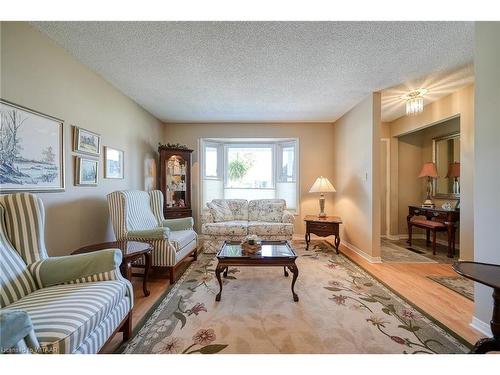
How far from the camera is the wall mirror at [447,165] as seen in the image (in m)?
3.89

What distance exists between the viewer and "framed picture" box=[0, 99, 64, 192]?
5.45 feet

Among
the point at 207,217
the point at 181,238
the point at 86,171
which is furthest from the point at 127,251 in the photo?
the point at 207,217

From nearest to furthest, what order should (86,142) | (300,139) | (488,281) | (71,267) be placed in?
(488,281), (71,267), (86,142), (300,139)

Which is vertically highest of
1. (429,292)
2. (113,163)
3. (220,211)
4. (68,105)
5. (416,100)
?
(416,100)

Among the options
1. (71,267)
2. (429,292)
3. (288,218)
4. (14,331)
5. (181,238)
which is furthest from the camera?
(288,218)

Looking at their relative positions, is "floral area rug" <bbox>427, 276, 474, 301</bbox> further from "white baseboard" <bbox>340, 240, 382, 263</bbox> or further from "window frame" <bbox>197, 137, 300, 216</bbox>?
"window frame" <bbox>197, 137, 300, 216</bbox>

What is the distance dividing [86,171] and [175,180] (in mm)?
1820

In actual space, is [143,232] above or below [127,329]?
above

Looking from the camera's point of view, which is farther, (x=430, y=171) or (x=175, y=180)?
(x=175, y=180)

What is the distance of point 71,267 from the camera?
1.50 metres

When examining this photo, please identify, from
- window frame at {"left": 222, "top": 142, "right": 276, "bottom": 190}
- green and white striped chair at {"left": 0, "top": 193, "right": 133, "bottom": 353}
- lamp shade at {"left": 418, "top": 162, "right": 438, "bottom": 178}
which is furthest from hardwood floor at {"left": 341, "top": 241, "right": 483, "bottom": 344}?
green and white striped chair at {"left": 0, "top": 193, "right": 133, "bottom": 353}

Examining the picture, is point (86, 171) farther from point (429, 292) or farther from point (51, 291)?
point (429, 292)
